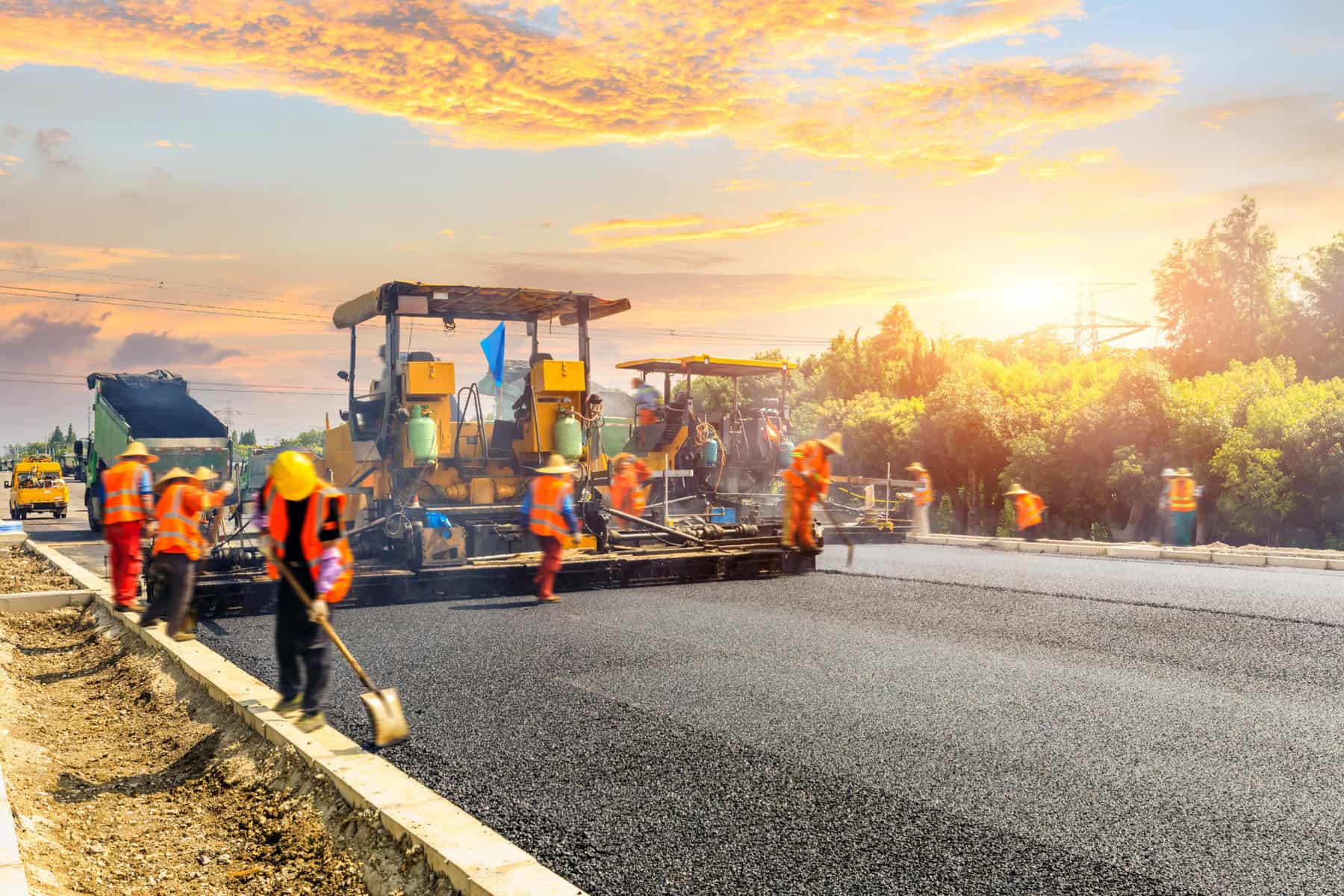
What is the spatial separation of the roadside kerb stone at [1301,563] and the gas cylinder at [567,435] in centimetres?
983

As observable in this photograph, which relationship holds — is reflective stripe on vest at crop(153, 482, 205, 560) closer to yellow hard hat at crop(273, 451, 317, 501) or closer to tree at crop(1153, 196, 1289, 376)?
yellow hard hat at crop(273, 451, 317, 501)

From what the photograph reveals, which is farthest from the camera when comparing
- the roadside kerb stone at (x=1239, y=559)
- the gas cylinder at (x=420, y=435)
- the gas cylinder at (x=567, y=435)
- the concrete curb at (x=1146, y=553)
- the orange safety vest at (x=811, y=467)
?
the roadside kerb stone at (x=1239, y=559)

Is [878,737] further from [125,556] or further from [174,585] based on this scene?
[125,556]

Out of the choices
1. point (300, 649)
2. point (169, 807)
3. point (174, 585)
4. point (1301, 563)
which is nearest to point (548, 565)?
point (174, 585)

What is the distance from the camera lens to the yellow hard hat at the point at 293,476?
5.10m

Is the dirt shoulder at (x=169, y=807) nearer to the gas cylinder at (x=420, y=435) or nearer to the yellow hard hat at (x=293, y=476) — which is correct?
the yellow hard hat at (x=293, y=476)

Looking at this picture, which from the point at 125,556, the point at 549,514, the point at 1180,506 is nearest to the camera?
the point at 125,556

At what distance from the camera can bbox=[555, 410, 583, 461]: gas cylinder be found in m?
11.6

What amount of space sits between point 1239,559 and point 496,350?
424 inches

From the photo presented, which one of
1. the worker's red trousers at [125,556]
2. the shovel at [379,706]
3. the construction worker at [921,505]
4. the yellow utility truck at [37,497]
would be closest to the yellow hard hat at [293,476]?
the shovel at [379,706]

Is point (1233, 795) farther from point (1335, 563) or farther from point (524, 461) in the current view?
point (1335, 563)

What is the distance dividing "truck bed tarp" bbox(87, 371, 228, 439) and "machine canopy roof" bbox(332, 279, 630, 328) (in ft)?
37.0

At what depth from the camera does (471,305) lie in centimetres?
1134

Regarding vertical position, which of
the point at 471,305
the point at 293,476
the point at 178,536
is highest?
the point at 471,305
